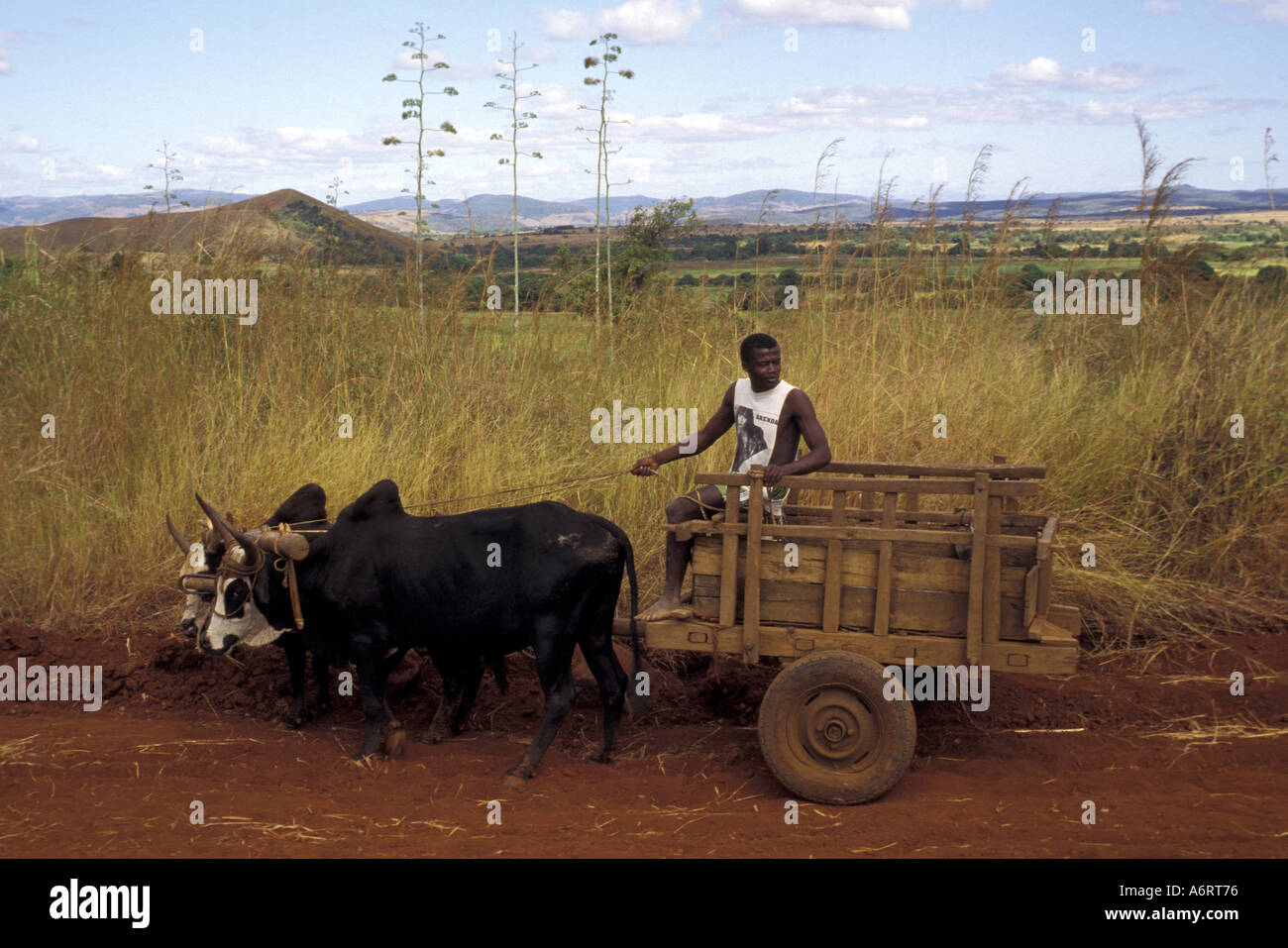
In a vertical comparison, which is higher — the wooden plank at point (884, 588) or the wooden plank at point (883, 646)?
the wooden plank at point (884, 588)

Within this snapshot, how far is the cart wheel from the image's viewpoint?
4.04 meters

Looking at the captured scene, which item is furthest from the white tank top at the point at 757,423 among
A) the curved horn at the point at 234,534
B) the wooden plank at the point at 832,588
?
the curved horn at the point at 234,534

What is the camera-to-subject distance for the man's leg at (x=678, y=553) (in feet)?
14.4

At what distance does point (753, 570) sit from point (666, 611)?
16.6 inches

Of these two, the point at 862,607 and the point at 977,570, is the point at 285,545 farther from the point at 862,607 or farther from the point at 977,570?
the point at 977,570

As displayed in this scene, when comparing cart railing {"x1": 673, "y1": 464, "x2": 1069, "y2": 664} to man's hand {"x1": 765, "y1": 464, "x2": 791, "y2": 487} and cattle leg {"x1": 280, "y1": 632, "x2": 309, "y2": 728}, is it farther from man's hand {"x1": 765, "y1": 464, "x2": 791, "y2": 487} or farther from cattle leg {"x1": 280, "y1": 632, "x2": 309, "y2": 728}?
cattle leg {"x1": 280, "y1": 632, "x2": 309, "y2": 728}

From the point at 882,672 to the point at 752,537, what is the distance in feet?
2.25

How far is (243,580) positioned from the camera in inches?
192

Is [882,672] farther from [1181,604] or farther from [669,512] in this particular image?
[1181,604]

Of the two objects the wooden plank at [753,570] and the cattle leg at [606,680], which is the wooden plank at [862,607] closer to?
the wooden plank at [753,570]

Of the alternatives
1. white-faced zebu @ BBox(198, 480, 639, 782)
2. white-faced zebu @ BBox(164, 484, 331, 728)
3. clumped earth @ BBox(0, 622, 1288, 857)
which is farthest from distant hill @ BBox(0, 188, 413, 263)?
white-faced zebu @ BBox(198, 480, 639, 782)

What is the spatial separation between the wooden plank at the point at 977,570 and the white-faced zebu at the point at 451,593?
141 centimetres

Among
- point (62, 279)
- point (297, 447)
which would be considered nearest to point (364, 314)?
point (297, 447)

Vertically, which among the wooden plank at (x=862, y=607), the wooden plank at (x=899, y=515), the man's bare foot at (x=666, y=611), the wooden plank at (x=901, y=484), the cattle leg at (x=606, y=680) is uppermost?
the wooden plank at (x=901, y=484)
